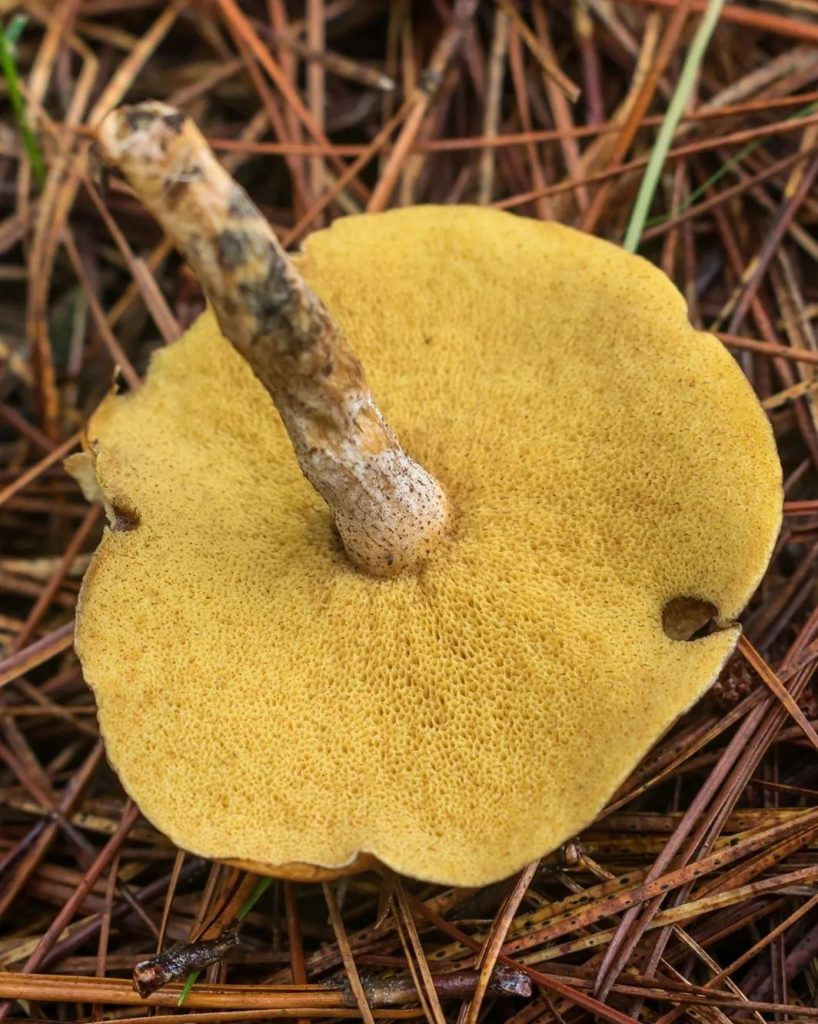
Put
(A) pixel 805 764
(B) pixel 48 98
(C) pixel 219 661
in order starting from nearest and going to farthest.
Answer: (C) pixel 219 661
(A) pixel 805 764
(B) pixel 48 98

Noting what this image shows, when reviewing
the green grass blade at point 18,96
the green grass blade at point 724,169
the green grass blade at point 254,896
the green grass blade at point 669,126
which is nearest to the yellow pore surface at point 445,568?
the green grass blade at point 254,896

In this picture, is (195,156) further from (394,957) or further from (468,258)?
(394,957)

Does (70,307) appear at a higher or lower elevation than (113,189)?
lower

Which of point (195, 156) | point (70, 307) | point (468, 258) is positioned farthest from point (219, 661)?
point (70, 307)

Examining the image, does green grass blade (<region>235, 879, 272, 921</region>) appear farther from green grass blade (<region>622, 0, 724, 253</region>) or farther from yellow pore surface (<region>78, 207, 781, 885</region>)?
green grass blade (<region>622, 0, 724, 253</region>)

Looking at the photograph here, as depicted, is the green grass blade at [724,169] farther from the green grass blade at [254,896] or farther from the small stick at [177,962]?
the small stick at [177,962]

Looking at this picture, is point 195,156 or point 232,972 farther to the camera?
point 232,972

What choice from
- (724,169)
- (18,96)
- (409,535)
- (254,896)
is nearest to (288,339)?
(409,535)

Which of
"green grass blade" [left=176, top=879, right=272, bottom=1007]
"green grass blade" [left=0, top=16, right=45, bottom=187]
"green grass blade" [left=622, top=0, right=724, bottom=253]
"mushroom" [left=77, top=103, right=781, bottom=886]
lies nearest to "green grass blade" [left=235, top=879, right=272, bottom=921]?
Result: "green grass blade" [left=176, top=879, right=272, bottom=1007]
